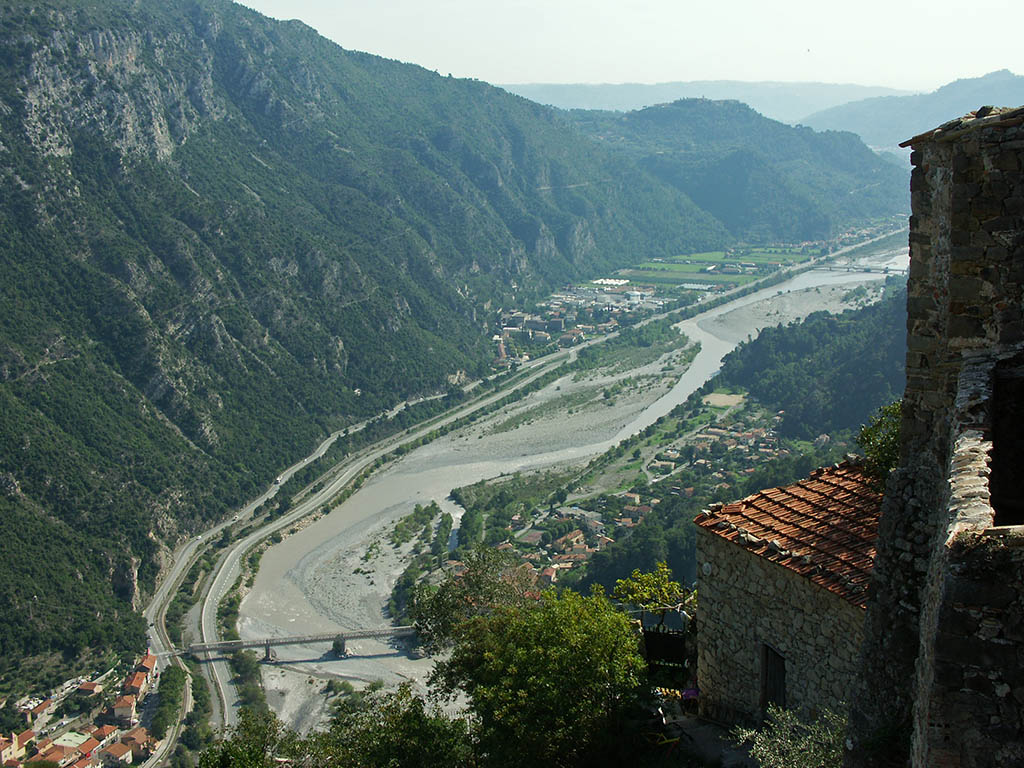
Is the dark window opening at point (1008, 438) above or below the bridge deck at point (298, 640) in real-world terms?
above

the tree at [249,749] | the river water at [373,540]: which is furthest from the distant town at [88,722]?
the tree at [249,749]

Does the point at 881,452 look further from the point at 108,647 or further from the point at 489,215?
the point at 489,215

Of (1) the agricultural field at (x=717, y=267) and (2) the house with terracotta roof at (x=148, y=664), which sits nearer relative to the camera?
(2) the house with terracotta roof at (x=148, y=664)

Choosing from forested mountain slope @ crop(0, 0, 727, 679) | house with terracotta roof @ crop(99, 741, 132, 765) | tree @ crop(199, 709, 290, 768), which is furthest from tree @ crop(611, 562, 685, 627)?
forested mountain slope @ crop(0, 0, 727, 679)

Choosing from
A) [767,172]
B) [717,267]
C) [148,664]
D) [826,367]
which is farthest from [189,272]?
[767,172]

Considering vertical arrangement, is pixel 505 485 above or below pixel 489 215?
below

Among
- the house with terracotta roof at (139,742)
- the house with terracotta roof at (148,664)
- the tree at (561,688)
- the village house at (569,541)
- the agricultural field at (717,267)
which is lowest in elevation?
the house with terracotta roof at (139,742)

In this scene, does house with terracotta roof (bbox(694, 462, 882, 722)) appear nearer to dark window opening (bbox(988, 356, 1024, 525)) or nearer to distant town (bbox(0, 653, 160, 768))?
dark window opening (bbox(988, 356, 1024, 525))

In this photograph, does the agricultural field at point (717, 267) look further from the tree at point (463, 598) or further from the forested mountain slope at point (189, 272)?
the tree at point (463, 598)

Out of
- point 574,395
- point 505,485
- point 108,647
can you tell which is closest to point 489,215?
point 574,395
